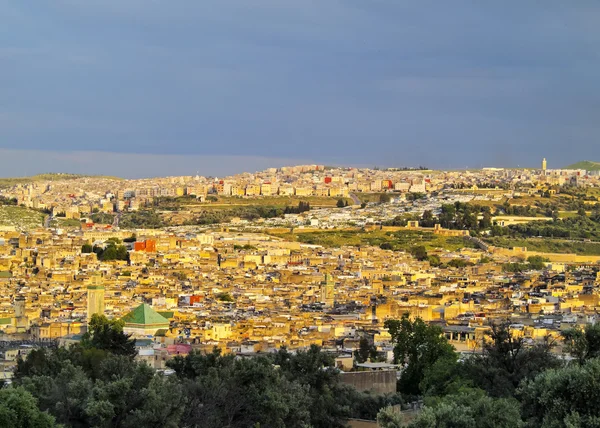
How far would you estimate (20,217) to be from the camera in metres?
A: 119

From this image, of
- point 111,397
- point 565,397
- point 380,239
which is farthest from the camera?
point 380,239

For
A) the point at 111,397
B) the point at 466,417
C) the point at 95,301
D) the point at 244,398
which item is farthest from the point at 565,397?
the point at 95,301

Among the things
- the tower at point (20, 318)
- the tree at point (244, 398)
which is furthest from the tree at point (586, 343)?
the tower at point (20, 318)

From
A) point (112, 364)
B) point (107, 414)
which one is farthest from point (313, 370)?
point (107, 414)

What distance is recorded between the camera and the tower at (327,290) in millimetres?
60244

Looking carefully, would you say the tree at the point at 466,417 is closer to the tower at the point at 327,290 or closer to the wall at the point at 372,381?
the wall at the point at 372,381

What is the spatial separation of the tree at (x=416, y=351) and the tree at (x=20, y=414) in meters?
12.3

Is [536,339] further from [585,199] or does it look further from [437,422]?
[585,199]

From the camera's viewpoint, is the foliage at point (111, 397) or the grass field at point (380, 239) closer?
the foliage at point (111, 397)

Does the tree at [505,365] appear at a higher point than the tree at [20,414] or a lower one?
higher

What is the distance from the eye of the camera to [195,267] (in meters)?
76.7

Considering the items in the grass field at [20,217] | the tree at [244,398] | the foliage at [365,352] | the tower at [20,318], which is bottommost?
the tree at [244,398]

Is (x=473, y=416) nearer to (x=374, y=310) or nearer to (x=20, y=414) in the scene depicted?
(x=20, y=414)

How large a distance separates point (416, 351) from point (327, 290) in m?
26.0
